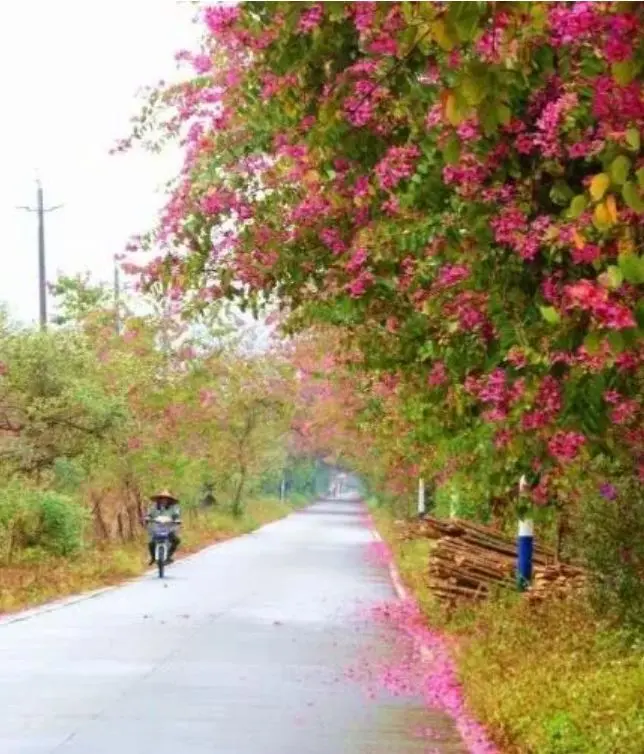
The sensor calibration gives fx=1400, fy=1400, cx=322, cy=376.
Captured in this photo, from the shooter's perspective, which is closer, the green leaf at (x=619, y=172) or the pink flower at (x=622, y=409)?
the green leaf at (x=619, y=172)

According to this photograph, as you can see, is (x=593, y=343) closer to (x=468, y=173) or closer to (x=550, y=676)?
(x=468, y=173)

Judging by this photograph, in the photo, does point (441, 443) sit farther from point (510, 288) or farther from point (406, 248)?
point (510, 288)

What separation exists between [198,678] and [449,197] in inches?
243

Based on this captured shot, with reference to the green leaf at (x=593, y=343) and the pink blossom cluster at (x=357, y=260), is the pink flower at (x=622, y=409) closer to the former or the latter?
→ the pink blossom cluster at (x=357, y=260)

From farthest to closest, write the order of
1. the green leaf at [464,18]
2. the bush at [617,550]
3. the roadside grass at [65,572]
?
1. the roadside grass at [65,572]
2. the bush at [617,550]
3. the green leaf at [464,18]

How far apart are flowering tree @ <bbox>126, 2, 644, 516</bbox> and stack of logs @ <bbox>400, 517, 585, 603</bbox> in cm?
585

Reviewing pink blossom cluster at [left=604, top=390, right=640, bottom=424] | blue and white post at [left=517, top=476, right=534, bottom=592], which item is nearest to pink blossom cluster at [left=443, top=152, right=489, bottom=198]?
pink blossom cluster at [left=604, top=390, right=640, bottom=424]

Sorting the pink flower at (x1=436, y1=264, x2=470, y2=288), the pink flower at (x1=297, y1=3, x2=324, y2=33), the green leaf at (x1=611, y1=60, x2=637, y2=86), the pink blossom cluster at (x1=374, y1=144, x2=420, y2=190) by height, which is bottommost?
the pink flower at (x1=436, y1=264, x2=470, y2=288)

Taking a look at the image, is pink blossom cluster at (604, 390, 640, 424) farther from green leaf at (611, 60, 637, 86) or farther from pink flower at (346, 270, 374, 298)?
green leaf at (611, 60, 637, 86)

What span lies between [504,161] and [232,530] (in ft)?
158

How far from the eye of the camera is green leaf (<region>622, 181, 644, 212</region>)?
13.4 feet

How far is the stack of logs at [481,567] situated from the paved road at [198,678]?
1.24 meters

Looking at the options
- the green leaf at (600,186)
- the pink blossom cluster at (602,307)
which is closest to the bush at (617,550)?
the pink blossom cluster at (602,307)

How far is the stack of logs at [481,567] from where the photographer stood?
1695 cm
